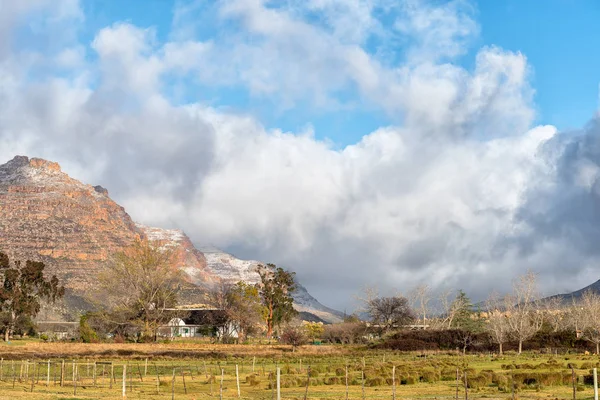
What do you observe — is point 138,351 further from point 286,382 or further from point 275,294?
point 275,294

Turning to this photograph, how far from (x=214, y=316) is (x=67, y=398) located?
89424mm

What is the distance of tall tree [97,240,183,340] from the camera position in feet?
343

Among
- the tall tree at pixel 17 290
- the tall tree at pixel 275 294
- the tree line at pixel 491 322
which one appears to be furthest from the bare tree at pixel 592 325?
the tall tree at pixel 17 290

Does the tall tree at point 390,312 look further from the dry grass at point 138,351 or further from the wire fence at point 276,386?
the wire fence at point 276,386

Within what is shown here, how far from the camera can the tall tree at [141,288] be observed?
10469 centimetres

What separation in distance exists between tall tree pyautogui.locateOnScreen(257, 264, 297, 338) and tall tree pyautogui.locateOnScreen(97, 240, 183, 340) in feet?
84.7

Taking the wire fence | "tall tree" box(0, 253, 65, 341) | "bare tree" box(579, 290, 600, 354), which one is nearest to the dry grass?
the wire fence

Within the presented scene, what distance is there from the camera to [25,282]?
119875 millimetres

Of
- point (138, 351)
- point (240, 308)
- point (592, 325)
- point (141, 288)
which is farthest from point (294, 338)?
point (592, 325)

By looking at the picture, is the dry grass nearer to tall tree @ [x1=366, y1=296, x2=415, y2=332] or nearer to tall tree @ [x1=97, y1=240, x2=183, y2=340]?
tall tree @ [x1=97, y1=240, x2=183, y2=340]


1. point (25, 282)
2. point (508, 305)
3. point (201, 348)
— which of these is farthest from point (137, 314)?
point (508, 305)

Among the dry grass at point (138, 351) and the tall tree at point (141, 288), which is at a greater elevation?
the tall tree at point (141, 288)

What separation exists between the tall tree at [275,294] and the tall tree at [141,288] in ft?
84.7

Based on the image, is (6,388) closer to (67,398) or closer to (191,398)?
(67,398)
